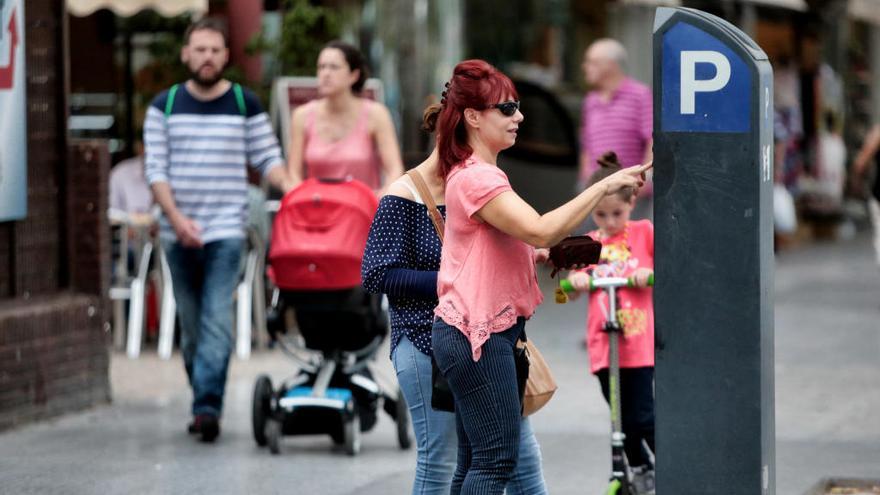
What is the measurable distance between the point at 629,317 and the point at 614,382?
33 cm

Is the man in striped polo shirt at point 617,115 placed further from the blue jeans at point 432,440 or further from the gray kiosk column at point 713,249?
the gray kiosk column at point 713,249

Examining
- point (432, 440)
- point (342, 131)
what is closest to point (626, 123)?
point (342, 131)

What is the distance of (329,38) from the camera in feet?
42.4

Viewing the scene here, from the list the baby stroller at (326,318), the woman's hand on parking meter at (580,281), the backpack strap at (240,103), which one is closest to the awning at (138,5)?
the backpack strap at (240,103)

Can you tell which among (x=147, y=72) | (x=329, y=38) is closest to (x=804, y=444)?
(x=329, y=38)

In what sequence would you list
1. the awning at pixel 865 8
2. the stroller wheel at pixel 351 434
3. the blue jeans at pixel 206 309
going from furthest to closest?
the awning at pixel 865 8 < the blue jeans at pixel 206 309 < the stroller wheel at pixel 351 434

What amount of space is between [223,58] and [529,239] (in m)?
3.93

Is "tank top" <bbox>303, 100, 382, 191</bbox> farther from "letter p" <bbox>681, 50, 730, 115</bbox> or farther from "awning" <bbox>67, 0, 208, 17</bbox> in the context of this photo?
"letter p" <bbox>681, 50, 730, 115</bbox>

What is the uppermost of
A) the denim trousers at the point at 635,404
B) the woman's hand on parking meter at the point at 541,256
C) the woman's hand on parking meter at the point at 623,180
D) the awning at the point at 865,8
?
the awning at the point at 865,8

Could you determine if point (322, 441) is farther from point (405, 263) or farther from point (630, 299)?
point (405, 263)

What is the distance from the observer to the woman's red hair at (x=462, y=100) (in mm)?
5023

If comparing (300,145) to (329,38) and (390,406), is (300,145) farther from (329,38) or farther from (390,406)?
(329,38)

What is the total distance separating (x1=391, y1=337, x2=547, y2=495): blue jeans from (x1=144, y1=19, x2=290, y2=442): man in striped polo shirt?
9.50 ft

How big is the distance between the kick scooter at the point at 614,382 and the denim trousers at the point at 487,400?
4.09 ft
